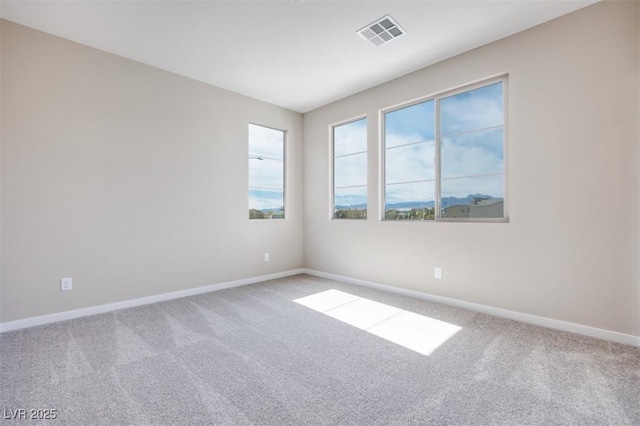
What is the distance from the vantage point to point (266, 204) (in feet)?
15.8

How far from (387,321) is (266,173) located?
2996 mm

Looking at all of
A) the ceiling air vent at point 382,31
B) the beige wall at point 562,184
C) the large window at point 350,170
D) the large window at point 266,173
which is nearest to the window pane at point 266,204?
the large window at point 266,173

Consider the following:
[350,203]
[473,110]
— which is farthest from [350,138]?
[473,110]

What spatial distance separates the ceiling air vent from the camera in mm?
2760

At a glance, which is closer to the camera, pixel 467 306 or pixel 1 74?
pixel 1 74

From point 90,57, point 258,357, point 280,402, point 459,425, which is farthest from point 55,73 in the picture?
point 459,425

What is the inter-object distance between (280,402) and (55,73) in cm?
367

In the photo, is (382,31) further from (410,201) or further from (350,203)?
(350,203)

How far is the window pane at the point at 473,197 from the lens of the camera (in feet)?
10.3

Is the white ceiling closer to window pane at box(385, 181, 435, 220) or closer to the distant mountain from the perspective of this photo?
window pane at box(385, 181, 435, 220)

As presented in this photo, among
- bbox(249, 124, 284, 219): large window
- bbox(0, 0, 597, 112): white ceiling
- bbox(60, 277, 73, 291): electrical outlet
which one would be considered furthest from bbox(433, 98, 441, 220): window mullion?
bbox(60, 277, 73, 291): electrical outlet

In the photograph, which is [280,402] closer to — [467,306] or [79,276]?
[467,306]

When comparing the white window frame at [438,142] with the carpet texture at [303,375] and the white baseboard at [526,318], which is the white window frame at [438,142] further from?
the carpet texture at [303,375]

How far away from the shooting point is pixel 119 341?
2.48 meters
